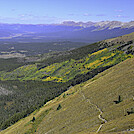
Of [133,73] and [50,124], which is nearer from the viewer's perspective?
[50,124]

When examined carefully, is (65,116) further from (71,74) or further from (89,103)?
(71,74)

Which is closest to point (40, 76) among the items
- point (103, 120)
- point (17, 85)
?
point (17, 85)

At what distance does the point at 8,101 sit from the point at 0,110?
69.8ft

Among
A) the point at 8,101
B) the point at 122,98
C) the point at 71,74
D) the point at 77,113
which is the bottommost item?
the point at 8,101

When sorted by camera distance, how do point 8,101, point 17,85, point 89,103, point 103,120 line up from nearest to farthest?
point 103,120
point 89,103
point 8,101
point 17,85

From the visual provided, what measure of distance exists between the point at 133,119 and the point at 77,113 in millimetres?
18471

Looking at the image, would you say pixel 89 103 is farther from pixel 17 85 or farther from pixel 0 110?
pixel 17 85

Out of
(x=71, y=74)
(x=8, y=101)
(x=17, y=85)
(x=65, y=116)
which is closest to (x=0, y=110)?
(x=8, y=101)

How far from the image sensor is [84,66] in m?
164

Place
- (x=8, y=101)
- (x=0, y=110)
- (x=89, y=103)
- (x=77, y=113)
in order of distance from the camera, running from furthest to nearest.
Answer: (x=8, y=101) → (x=0, y=110) → (x=89, y=103) → (x=77, y=113)

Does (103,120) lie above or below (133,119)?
below

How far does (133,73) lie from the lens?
5481cm

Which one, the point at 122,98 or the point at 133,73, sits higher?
the point at 133,73

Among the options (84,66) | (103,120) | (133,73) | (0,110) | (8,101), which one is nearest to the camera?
(103,120)
